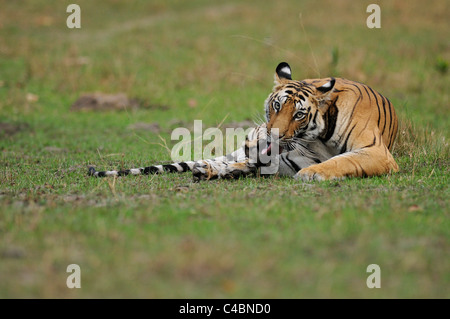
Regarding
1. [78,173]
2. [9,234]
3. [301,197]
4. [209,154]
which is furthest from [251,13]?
[9,234]

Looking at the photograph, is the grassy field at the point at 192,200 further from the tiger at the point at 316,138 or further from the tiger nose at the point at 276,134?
the tiger nose at the point at 276,134

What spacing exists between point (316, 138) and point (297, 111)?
491mm

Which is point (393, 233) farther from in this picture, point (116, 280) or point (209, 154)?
point (209, 154)

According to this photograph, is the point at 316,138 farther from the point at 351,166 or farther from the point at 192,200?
the point at 192,200

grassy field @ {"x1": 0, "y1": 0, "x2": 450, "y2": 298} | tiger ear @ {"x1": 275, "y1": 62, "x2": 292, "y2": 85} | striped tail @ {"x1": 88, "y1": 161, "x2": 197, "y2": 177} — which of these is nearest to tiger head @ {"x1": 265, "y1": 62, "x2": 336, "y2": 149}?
tiger ear @ {"x1": 275, "y1": 62, "x2": 292, "y2": 85}

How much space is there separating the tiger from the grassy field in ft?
0.88

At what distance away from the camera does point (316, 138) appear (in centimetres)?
637

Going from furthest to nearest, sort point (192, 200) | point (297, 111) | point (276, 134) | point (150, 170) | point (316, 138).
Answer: point (150, 170)
point (316, 138)
point (297, 111)
point (276, 134)
point (192, 200)

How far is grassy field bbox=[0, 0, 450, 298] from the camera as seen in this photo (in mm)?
3373

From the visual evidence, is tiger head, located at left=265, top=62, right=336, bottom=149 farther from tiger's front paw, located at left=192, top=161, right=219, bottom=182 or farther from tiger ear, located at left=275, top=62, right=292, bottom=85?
tiger's front paw, located at left=192, top=161, right=219, bottom=182

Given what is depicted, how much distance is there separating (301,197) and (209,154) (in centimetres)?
361

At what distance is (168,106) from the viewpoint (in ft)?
41.5

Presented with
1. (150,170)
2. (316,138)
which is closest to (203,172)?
(150,170)

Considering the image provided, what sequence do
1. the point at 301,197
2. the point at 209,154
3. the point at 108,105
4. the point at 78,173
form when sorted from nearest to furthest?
the point at 301,197, the point at 78,173, the point at 209,154, the point at 108,105
